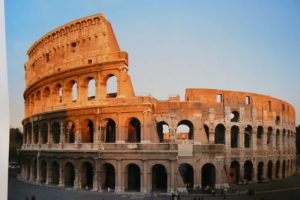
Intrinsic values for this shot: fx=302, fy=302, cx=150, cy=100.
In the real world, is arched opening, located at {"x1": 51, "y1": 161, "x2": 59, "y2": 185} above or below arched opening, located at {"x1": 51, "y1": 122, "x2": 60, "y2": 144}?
below

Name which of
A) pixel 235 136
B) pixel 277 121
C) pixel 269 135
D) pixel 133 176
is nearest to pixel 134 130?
pixel 133 176

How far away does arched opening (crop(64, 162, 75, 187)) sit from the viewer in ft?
47.9

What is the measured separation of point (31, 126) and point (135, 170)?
6.18 meters

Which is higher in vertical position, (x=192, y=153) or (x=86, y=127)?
(x=86, y=127)

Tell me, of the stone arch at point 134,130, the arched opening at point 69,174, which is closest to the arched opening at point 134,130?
the stone arch at point 134,130

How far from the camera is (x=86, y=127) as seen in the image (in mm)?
14469

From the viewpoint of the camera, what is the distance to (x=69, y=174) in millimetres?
14969

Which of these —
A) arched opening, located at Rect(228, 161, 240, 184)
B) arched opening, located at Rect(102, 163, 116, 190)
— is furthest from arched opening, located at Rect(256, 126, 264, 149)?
arched opening, located at Rect(102, 163, 116, 190)

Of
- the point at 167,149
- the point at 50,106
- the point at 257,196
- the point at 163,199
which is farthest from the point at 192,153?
the point at 50,106

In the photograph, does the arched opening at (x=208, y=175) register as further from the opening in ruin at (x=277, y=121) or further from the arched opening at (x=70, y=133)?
the arched opening at (x=70, y=133)

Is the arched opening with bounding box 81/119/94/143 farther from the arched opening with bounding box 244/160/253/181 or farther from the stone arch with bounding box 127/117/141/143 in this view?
the arched opening with bounding box 244/160/253/181

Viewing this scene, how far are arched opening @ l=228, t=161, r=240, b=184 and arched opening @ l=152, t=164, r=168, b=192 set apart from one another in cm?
423

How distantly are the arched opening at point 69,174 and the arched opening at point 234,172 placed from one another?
818 centimetres

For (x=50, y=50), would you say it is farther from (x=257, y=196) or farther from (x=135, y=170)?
(x=257, y=196)
